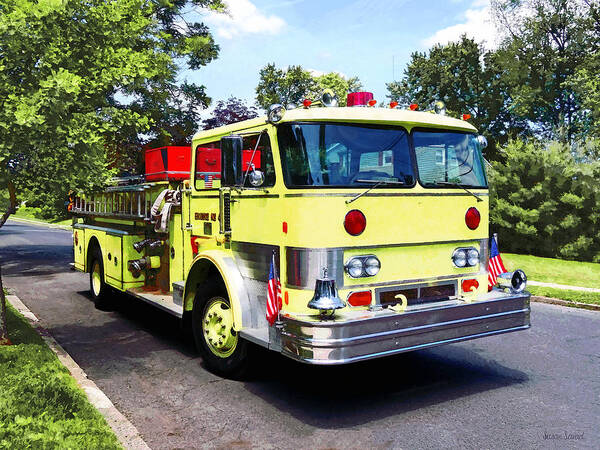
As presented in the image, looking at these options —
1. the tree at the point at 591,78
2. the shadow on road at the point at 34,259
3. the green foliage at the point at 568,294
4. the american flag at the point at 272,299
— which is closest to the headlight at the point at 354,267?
the american flag at the point at 272,299

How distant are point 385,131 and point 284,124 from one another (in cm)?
97

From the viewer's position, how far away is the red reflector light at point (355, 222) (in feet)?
15.5

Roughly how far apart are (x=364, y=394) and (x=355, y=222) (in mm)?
1719

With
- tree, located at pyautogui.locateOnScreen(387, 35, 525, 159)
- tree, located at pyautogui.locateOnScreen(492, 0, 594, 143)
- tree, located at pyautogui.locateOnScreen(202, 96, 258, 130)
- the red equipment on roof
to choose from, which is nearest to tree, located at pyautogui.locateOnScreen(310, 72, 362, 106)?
tree, located at pyautogui.locateOnScreen(387, 35, 525, 159)

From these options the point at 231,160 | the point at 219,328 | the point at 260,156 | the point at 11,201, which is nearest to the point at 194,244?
the point at 219,328

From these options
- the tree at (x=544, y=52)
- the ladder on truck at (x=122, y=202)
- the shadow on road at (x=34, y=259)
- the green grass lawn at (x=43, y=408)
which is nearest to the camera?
the green grass lawn at (x=43, y=408)

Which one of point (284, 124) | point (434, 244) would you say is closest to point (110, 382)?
point (284, 124)

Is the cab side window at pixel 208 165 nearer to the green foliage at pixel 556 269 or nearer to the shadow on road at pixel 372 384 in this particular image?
the shadow on road at pixel 372 384

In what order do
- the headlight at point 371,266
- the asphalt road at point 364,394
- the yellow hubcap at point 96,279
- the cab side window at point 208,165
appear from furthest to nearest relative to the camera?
the yellow hubcap at point 96,279, the cab side window at point 208,165, the headlight at point 371,266, the asphalt road at point 364,394

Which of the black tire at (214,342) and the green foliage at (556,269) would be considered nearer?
the black tire at (214,342)

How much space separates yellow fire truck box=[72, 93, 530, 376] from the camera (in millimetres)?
4617

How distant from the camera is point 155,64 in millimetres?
10930

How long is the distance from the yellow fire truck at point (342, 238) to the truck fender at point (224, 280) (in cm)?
1

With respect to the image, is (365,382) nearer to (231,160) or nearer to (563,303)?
(231,160)
